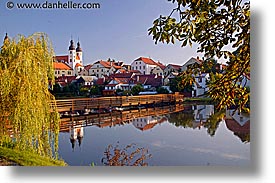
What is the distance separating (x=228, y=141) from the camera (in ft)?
7.16

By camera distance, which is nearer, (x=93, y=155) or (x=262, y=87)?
(x=262, y=87)

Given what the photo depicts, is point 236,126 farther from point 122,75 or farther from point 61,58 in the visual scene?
point 61,58

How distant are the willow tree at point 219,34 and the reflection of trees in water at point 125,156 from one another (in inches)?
22.9

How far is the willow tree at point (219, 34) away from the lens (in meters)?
1.80

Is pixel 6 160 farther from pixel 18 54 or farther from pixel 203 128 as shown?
pixel 203 128

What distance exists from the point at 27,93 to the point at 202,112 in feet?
3.69

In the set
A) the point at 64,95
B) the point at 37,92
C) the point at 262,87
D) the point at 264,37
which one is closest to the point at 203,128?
the point at 262,87

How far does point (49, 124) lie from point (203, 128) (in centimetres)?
101

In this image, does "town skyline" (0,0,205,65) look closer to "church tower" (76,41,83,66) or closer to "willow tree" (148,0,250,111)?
"church tower" (76,41,83,66)

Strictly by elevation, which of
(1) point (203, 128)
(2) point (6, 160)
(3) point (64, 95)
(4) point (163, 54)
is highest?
(4) point (163, 54)

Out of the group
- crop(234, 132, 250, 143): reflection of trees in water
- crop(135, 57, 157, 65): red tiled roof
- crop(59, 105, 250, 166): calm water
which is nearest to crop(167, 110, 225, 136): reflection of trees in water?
crop(59, 105, 250, 166): calm water

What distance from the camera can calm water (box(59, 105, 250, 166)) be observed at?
7.02ft

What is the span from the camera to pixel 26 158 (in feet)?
7.35

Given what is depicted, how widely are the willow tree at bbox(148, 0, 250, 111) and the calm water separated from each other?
0.92ft
